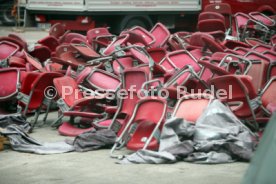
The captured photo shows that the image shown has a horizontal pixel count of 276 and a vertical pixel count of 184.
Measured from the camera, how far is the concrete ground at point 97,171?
22.3 feet

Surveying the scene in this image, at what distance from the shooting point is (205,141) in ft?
25.0

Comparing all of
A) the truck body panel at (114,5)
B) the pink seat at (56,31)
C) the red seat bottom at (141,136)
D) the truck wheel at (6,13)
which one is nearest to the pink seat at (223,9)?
the pink seat at (56,31)

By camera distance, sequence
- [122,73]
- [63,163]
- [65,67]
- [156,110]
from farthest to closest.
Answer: [65,67]
[122,73]
[156,110]
[63,163]

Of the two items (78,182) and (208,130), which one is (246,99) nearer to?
(208,130)

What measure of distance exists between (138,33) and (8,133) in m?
4.33

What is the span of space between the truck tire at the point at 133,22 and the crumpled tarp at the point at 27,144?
1225 cm

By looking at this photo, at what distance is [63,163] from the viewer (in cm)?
760

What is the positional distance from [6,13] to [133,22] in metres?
9.72

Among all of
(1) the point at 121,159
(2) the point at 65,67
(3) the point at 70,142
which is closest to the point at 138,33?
(2) the point at 65,67

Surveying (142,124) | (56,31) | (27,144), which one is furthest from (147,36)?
(27,144)

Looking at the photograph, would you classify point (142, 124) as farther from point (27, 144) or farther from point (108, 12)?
point (108, 12)

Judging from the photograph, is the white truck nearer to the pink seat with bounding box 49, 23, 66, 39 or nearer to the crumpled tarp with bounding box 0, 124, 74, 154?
Result: the pink seat with bounding box 49, 23, 66, 39

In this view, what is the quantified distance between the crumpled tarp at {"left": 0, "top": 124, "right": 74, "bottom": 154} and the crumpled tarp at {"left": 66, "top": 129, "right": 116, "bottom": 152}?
108mm

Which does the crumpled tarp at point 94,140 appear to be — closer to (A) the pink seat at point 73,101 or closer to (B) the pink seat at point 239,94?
(A) the pink seat at point 73,101
